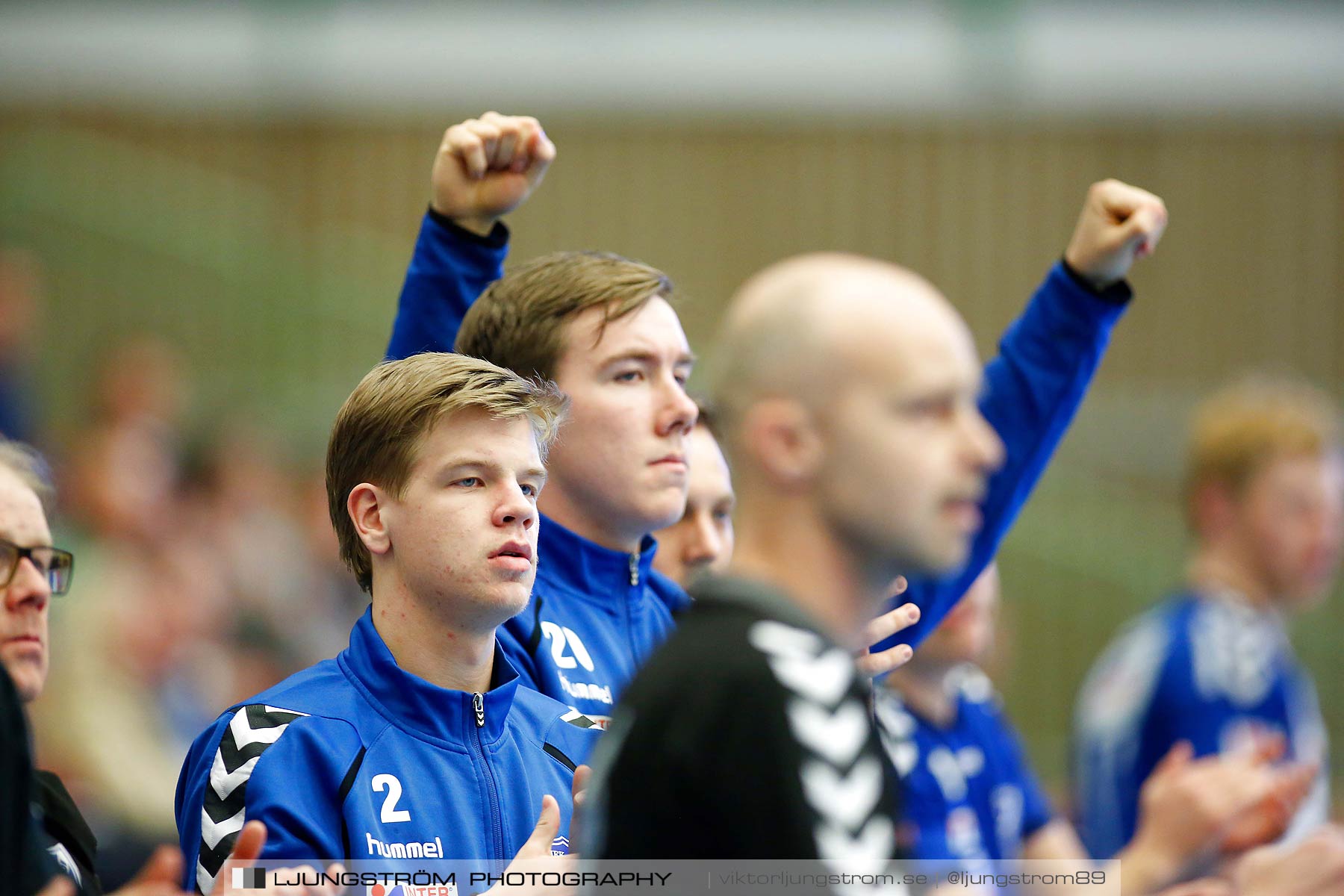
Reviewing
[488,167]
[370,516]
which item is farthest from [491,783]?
[488,167]

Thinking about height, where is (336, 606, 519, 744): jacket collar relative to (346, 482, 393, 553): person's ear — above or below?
below

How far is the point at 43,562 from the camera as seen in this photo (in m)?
2.66

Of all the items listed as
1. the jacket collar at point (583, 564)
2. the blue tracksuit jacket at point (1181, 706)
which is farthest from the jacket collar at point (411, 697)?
the blue tracksuit jacket at point (1181, 706)

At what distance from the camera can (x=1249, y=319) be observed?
452 inches

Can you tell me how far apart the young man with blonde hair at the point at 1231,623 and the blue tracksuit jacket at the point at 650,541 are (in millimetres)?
2563

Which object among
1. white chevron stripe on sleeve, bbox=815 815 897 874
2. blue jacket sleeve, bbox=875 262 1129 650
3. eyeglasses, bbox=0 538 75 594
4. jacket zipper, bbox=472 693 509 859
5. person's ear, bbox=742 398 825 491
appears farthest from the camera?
blue jacket sleeve, bbox=875 262 1129 650

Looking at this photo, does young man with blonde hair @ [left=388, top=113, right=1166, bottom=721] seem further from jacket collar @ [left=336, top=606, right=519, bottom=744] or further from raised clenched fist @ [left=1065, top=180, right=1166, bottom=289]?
jacket collar @ [left=336, top=606, right=519, bottom=744]

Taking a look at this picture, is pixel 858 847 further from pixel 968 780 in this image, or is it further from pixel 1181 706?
pixel 1181 706

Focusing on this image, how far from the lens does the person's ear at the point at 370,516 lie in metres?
2.50

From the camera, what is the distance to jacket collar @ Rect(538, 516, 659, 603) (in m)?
2.99

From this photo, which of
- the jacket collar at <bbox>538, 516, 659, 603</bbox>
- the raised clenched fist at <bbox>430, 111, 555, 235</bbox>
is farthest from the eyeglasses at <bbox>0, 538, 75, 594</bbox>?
the raised clenched fist at <bbox>430, 111, 555, 235</bbox>

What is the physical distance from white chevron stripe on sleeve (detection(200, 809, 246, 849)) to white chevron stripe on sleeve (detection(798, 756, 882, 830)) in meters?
1.04

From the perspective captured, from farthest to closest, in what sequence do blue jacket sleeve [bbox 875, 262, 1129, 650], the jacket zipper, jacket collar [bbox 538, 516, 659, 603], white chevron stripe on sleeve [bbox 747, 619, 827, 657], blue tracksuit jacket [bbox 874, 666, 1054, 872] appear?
blue tracksuit jacket [bbox 874, 666, 1054, 872], blue jacket sleeve [bbox 875, 262, 1129, 650], jacket collar [bbox 538, 516, 659, 603], the jacket zipper, white chevron stripe on sleeve [bbox 747, 619, 827, 657]

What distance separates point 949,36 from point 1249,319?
3189 mm
